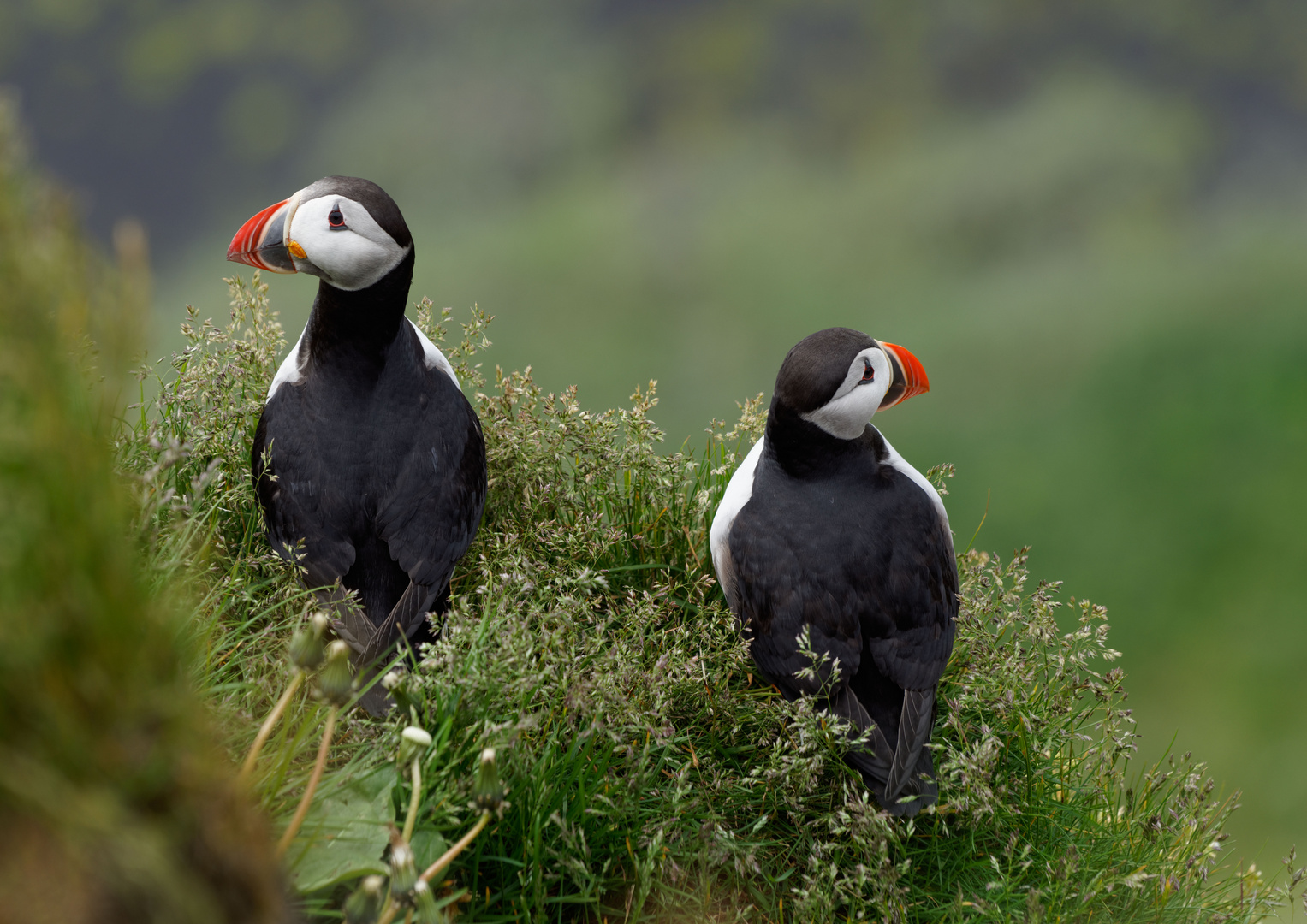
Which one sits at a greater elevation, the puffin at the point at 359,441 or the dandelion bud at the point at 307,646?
the puffin at the point at 359,441

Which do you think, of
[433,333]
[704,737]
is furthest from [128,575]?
[433,333]

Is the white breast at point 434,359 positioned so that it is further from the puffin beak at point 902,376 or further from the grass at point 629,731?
the puffin beak at point 902,376

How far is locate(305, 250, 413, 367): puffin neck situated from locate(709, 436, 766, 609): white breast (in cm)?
126

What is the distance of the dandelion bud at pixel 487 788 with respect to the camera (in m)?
1.90

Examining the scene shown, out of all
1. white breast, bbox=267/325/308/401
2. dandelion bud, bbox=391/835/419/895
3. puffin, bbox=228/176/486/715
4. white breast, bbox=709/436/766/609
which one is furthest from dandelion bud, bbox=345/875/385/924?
white breast, bbox=267/325/308/401

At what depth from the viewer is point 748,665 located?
3188 millimetres

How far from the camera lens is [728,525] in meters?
3.21

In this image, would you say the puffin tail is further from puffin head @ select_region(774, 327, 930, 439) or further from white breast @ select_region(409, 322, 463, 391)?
white breast @ select_region(409, 322, 463, 391)

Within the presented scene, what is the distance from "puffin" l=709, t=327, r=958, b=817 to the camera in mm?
2975

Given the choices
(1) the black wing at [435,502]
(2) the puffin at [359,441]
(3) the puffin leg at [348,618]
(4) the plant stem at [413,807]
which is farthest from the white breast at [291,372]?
(4) the plant stem at [413,807]

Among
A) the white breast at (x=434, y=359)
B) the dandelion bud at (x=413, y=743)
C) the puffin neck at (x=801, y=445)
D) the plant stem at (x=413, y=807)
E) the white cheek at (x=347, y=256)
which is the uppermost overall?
the white cheek at (x=347, y=256)

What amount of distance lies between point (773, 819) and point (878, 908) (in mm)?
402

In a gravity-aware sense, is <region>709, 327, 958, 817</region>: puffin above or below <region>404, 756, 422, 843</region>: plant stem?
above

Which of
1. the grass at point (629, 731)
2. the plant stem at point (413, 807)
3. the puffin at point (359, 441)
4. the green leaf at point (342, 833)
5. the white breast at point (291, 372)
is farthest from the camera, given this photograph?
the white breast at point (291, 372)
